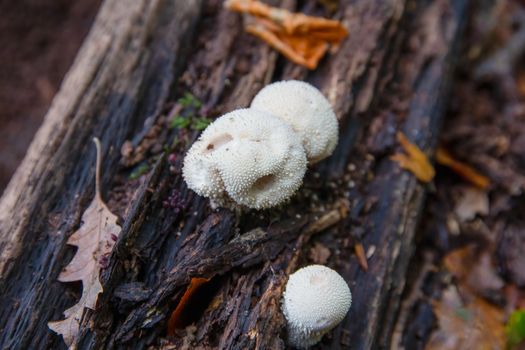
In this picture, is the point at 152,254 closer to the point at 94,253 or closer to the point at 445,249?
the point at 94,253

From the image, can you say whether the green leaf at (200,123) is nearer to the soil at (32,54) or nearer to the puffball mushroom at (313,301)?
the puffball mushroom at (313,301)

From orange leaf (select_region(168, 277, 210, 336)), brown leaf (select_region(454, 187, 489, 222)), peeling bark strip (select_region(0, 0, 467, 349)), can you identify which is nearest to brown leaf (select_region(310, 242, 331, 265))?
peeling bark strip (select_region(0, 0, 467, 349))

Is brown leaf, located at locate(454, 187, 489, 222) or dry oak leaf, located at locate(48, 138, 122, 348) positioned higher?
dry oak leaf, located at locate(48, 138, 122, 348)

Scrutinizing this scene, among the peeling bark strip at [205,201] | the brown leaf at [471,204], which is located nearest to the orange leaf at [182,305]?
the peeling bark strip at [205,201]

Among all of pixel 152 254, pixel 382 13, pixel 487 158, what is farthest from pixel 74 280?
pixel 487 158

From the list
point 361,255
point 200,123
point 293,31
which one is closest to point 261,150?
point 200,123

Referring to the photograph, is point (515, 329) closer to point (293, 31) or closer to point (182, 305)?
point (182, 305)

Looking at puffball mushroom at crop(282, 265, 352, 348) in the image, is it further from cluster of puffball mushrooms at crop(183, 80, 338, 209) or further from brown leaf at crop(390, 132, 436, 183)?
brown leaf at crop(390, 132, 436, 183)
